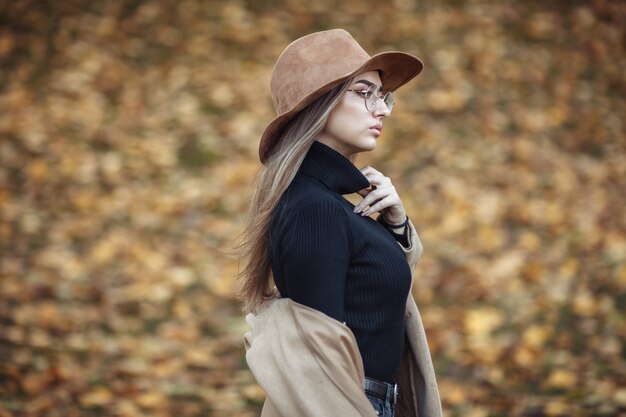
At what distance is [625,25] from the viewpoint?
7.98 meters

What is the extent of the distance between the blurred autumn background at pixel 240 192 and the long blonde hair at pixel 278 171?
233 centimetres

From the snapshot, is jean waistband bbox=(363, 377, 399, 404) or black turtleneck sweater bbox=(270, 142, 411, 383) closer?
black turtleneck sweater bbox=(270, 142, 411, 383)

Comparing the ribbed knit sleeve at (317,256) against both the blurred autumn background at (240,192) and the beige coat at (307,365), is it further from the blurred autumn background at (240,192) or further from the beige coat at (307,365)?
the blurred autumn background at (240,192)

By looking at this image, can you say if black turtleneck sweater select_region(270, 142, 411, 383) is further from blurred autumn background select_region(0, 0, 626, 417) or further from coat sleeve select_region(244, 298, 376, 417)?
blurred autumn background select_region(0, 0, 626, 417)

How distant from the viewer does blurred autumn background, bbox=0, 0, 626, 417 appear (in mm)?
4762

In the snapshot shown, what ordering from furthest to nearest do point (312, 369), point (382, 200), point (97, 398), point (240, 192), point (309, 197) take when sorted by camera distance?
point (240, 192)
point (97, 398)
point (382, 200)
point (309, 197)
point (312, 369)

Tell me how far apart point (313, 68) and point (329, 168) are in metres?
0.29

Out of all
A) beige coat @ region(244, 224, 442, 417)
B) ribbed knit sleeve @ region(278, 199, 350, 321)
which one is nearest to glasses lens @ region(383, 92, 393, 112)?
ribbed knit sleeve @ region(278, 199, 350, 321)

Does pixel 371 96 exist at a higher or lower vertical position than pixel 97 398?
higher

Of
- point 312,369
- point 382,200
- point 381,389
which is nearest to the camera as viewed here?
point 312,369

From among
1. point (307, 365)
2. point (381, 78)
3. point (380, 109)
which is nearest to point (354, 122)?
point (380, 109)

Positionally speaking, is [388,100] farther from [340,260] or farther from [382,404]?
[382,404]

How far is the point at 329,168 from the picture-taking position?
2.27 m

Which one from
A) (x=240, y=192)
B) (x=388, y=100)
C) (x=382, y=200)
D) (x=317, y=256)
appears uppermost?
(x=240, y=192)
